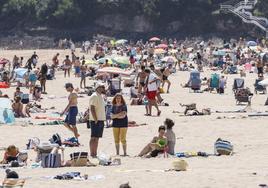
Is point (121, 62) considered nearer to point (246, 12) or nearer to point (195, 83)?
point (195, 83)

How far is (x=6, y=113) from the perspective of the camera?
20125mm

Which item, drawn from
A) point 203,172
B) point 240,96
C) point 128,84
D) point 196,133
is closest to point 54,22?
point 128,84

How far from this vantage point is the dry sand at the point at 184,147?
11562 mm

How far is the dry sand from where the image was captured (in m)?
11.6

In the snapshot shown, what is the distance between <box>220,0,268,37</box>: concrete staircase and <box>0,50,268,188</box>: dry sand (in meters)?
36.9

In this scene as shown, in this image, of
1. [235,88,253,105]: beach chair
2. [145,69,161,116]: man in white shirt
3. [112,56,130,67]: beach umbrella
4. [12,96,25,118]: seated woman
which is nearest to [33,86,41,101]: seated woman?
[12,96,25,118]: seated woman

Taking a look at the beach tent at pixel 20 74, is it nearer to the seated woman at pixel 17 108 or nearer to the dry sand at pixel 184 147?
the dry sand at pixel 184 147

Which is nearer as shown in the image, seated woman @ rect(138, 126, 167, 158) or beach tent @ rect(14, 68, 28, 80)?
seated woman @ rect(138, 126, 167, 158)

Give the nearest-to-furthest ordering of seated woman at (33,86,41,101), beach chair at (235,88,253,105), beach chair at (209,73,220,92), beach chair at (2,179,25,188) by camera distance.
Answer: beach chair at (2,179,25,188) → beach chair at (235,88,253,105) → seated woman at (33,86,41,101) → beach chair at (209,73,220,92)

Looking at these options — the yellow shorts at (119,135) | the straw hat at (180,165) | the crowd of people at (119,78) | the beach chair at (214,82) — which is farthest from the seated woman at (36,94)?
the straw hat at (180,165)

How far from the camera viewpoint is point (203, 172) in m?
12.3

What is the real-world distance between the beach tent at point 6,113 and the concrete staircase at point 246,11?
43.9m

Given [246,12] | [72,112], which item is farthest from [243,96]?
[246,12]

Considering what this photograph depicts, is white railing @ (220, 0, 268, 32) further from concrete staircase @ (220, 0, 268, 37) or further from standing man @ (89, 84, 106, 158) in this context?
standing man @ (89, 84, 106, 158)
